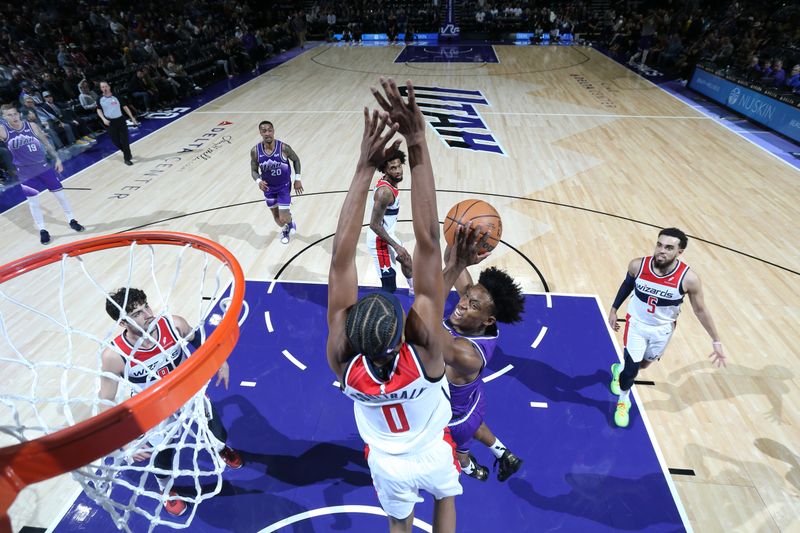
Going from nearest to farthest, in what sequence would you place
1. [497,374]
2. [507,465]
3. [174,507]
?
[174,507]
[507,465]
[497,374]

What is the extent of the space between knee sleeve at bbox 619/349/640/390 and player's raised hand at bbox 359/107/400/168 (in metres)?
2.83

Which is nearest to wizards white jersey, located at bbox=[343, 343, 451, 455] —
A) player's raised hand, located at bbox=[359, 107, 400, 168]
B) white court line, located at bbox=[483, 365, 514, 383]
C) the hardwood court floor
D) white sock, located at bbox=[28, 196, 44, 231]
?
player's raised hand, located at bbox=[359, 107, 400, 168]

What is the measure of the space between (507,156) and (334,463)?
302 inches

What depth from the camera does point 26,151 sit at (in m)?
6.41

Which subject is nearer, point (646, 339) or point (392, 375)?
point (392, 375)

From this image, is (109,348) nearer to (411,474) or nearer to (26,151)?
(411,474)

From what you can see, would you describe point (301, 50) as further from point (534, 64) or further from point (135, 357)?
point (135, 357)

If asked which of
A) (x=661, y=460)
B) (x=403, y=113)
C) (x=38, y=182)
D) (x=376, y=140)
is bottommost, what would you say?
(x=661, y=460)

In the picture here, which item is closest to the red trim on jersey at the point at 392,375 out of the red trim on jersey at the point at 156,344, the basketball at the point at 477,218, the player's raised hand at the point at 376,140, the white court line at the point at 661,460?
the player's raised hand at the point at 376,140

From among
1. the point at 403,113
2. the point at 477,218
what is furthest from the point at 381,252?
the point at 403,113

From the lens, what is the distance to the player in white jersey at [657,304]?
348 centimetres

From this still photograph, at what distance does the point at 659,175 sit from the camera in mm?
8703

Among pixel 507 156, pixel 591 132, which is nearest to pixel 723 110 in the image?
pixel 591 132

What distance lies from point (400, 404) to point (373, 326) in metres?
0.49
